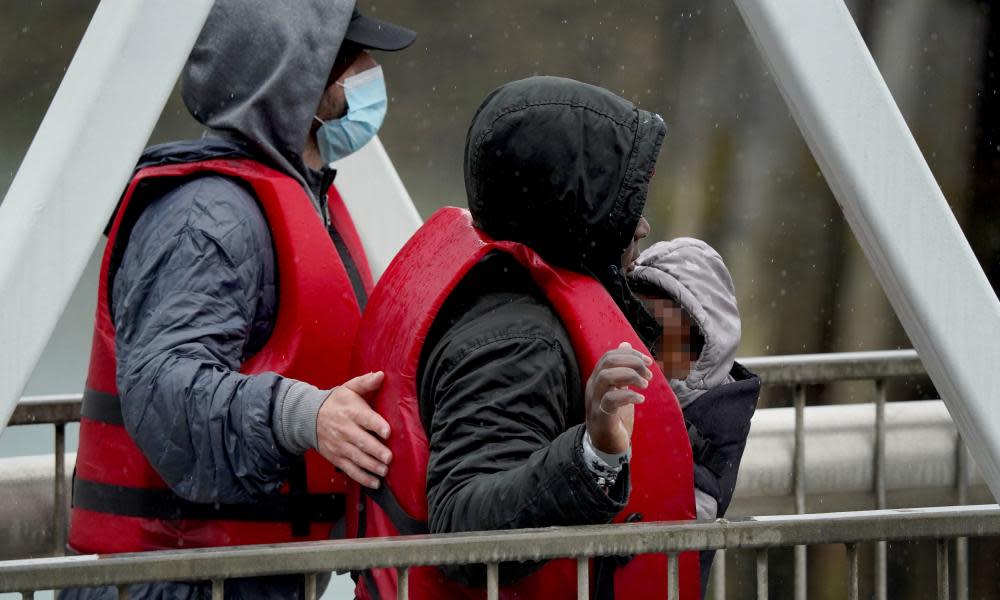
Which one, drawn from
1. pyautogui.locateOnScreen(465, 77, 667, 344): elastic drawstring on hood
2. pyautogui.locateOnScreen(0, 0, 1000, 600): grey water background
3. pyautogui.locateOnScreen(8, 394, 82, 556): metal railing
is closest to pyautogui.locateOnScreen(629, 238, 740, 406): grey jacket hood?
pyautogui.locateOnScreen(465, 77, 667, 344): elastic drawstring on hood

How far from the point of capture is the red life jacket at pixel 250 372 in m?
2.53

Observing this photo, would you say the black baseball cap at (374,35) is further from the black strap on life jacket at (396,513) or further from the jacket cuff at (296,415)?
the black strap on life jacket at (396,513)

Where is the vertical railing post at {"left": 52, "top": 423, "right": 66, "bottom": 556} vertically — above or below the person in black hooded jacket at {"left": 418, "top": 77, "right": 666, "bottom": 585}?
below

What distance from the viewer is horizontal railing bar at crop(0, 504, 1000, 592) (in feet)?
5.89

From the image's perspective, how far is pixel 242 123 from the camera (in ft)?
8.74

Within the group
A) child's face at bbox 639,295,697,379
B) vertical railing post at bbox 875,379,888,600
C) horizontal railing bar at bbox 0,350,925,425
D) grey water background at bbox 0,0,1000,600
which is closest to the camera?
child's face at bbox 639,295,697,379

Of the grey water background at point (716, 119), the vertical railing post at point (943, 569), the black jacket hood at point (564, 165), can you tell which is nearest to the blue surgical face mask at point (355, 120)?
the black jacket hood at point (564, 165)

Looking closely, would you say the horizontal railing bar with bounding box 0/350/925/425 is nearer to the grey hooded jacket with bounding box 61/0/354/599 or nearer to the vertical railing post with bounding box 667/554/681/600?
the grey hooded jacket with bounding box 61/0/354/599

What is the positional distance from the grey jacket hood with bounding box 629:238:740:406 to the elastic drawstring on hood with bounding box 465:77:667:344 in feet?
0.91

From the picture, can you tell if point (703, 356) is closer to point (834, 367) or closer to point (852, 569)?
point (852, 569)

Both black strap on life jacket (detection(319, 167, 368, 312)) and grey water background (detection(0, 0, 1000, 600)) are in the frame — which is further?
grey water background (detection(0, 0, 1000, 600))

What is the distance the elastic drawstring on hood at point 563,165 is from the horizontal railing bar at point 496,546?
1.46 feet

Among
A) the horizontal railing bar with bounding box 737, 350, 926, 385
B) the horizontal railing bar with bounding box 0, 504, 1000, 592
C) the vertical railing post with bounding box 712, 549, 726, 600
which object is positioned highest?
the horizontal railing bar with bounding box 737, 350, 926, 385

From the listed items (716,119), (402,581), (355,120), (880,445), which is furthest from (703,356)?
(716,119)
